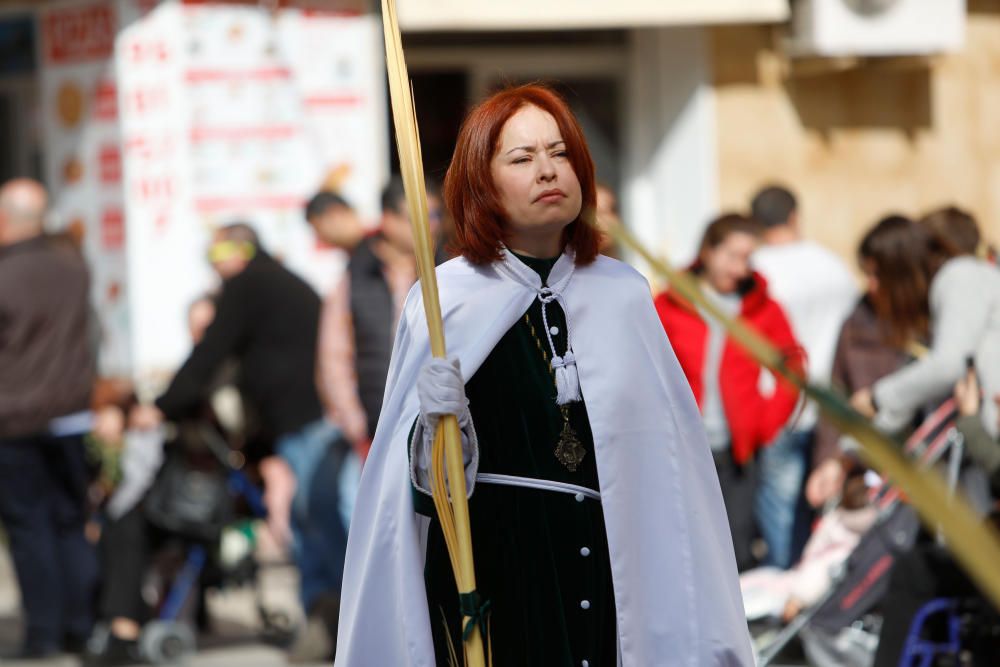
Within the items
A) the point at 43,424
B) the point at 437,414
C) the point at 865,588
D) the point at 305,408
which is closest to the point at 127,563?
the point at 43,424

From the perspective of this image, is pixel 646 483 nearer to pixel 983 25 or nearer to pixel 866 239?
pixel 866 239

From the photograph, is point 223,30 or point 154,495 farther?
point 223,30

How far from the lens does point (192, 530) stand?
7148mm

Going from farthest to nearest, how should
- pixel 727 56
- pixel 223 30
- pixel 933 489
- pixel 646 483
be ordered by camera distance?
pixel 727 56 → pixel 223 30 → pixel 646 483 → pixel 933 489

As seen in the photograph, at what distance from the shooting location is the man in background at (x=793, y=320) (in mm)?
7383

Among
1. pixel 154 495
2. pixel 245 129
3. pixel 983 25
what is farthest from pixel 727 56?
pixel 154 495

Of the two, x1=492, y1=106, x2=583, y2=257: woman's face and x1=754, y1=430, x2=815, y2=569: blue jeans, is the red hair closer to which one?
x1=492, y1=106, x2=583, y2=257: woman's face

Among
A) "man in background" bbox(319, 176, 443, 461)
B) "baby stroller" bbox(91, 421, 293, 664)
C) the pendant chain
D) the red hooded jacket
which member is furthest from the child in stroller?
the pendant chain

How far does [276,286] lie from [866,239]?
98.1 inches

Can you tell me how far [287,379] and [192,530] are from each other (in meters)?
0.75

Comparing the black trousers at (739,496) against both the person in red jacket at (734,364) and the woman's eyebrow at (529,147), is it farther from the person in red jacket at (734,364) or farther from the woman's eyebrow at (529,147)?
the woman's eyebrow at (529,147)

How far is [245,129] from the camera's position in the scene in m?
9.47

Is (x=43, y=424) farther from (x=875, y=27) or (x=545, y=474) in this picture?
(x=875, y=27)

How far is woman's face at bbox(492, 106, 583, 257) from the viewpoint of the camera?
10.4 feet
